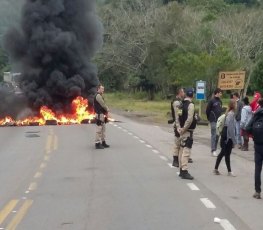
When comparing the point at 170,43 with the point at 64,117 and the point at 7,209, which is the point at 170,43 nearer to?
the point at 64,117

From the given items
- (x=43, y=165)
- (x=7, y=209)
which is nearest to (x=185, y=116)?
(x=43, y=165)

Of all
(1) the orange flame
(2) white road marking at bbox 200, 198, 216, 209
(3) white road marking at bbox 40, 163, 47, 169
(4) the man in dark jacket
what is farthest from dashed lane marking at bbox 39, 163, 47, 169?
(1) the orange flame

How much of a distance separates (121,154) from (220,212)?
7.21 meters

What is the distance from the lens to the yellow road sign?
23.7 metres

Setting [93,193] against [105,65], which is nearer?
[93,193]

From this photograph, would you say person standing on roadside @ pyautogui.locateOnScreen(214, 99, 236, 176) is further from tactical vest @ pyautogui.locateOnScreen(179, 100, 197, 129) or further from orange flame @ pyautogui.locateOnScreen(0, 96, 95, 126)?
orange flame @ pyautogui.locateOnScreen(0, 96, 95, 126)

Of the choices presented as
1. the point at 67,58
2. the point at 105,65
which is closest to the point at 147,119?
the point at 67,58

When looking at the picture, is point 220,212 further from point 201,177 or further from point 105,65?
point 105,65

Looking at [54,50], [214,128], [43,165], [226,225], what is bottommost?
[43,165]

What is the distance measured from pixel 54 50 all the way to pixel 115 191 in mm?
22685

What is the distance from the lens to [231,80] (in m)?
23.9

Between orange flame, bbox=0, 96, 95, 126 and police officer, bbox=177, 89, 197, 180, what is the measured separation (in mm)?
17061

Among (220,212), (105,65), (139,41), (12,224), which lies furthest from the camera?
(105,65)

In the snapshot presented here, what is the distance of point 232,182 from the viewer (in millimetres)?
10789
